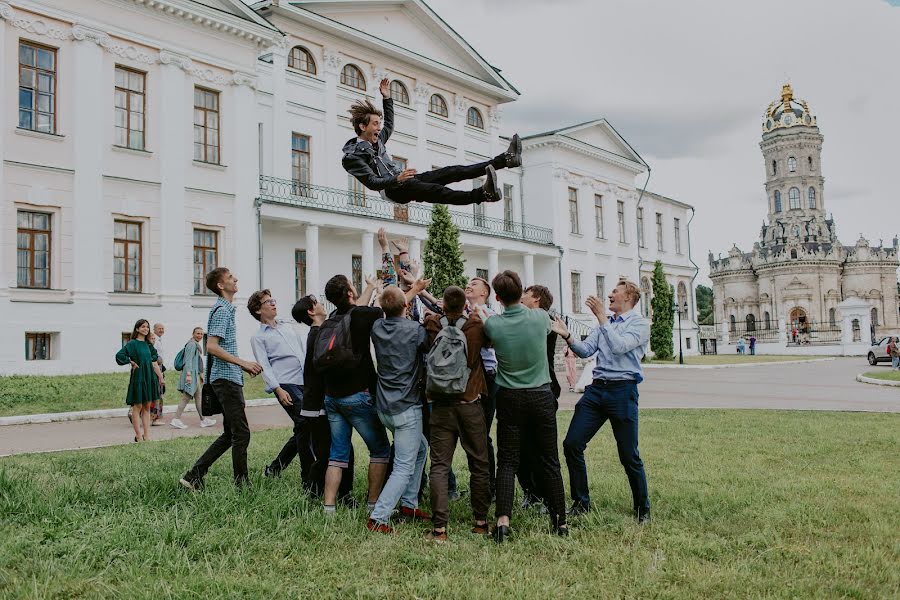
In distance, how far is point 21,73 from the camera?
19.1 metres

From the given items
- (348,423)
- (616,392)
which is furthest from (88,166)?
(616,392)

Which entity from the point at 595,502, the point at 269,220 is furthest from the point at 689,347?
the point at 595,502

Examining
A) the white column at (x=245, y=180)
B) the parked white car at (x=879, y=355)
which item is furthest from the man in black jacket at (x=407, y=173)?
the parked white car at (x=879, y=355)

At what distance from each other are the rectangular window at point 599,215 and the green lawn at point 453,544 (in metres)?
35.1

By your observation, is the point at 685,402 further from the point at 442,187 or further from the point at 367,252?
the point at 367,252

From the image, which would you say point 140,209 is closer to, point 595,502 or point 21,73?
point 21,73

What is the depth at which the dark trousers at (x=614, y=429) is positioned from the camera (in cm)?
595

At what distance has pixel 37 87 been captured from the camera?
1944cm

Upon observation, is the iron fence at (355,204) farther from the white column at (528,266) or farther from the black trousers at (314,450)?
the black trousers at (314,450)

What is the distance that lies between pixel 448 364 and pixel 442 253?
68.7ft

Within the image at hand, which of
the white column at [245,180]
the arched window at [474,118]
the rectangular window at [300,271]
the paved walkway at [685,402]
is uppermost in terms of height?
the arched window at [474,118]

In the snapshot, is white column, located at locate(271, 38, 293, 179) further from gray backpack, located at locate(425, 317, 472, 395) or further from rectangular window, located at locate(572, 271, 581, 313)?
gray backpack, located at locate(425, 317, 472, 395)

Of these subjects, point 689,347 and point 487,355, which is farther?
point 689,347

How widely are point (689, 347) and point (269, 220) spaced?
33837 mm
